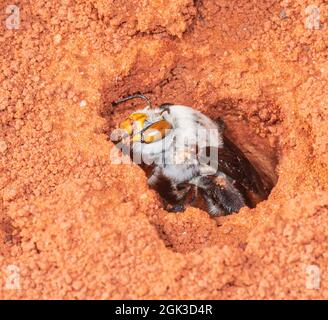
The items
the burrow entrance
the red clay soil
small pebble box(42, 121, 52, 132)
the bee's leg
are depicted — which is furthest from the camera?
the bee's leg

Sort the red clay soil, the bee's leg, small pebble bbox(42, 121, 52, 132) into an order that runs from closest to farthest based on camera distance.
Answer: the red clay soil, small pebble bbox(42, 121, 52, 132), the bee's leg

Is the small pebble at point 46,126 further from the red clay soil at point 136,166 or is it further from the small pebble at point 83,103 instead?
the small pebble at point 83,103

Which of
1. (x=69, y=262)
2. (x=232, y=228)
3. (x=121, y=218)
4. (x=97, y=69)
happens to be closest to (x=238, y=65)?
(x=97, y=69)

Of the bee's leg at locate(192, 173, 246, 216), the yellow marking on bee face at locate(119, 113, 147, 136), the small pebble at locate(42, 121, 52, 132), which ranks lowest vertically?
the bee's leg at locate(192, 173, 246, 216)

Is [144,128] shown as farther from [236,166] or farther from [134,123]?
[236,166]

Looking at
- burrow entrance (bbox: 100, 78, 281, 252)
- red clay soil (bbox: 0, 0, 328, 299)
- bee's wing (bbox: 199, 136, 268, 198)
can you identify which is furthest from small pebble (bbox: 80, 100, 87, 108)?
bee's wing (bbox: 199, 136, 268, 198)

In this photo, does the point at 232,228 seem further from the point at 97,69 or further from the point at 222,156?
the point at 97,69

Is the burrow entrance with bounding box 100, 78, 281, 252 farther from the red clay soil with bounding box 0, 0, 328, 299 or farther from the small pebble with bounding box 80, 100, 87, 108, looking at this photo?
the small pebble with bounding box 80, 100, 87, 108
